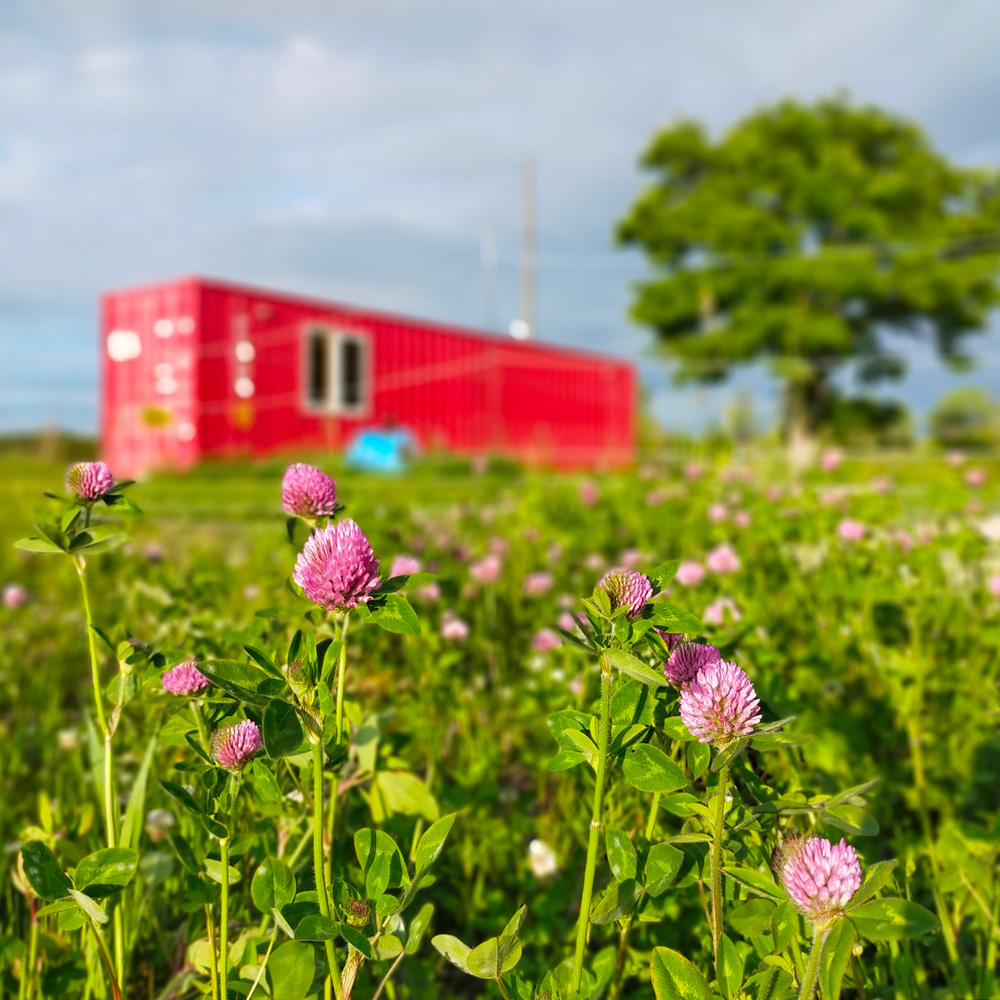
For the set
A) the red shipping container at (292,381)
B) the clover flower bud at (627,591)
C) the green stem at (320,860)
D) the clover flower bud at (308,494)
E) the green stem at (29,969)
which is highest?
the red shipping container at (292,381)

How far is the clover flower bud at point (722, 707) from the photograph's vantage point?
672mm

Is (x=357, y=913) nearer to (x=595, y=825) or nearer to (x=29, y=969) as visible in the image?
(x=595, y=825)

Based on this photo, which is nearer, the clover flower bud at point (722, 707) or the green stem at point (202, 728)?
the clover flower bud at point (722, 707)

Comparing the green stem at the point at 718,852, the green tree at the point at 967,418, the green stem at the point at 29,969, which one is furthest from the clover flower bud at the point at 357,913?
the green tree at the point at 967,418

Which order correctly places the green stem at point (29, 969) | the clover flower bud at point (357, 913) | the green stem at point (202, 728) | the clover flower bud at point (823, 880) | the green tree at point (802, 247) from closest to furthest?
the clover flower bud at point (823, 880) < the clover flower bud at point (357, 913) < the green stem at point (202, 728) < the green stem at point (29, 969) < the green tree at point (802, 247)

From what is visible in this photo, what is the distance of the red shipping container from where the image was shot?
12.4m

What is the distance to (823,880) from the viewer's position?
24.7 inches

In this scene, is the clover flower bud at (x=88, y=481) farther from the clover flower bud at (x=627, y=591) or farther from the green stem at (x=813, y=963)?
the green stem at (x=813, y=963)

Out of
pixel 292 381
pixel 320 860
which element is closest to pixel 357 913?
pixel 320 860

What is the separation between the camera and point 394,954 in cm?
75

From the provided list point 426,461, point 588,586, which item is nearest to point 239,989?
point 588,586

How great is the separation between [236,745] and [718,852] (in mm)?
366

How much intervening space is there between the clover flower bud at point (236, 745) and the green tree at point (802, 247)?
913 inches

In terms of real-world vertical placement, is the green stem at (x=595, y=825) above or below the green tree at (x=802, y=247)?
below
